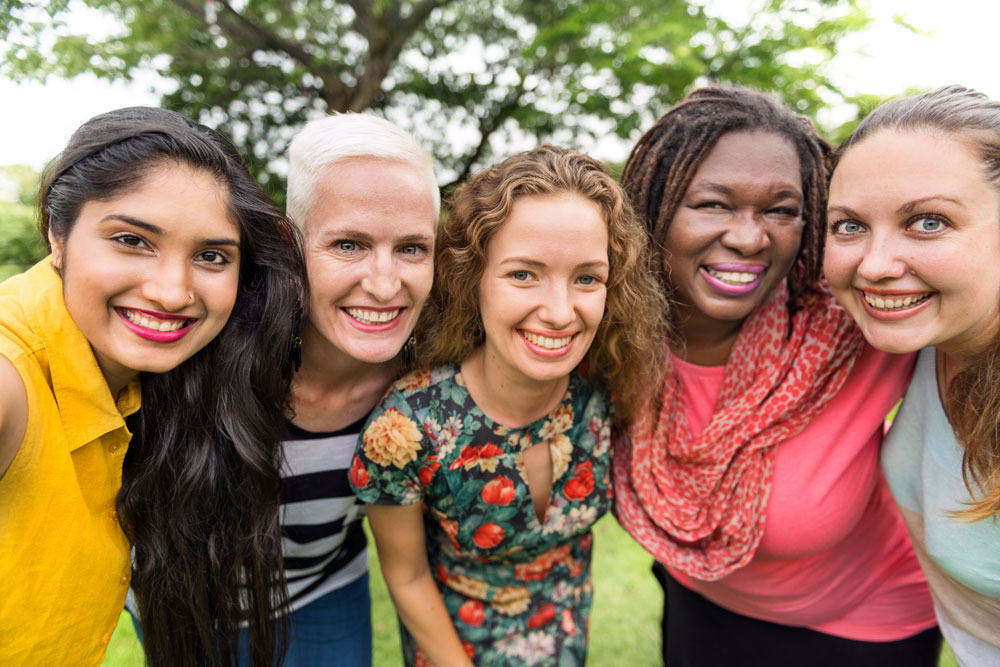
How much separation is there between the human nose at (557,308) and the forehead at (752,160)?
646 millimetres

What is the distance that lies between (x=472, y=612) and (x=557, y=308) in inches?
41.4

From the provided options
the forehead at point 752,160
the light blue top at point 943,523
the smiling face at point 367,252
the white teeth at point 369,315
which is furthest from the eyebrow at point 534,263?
the light blue top at point 943,523

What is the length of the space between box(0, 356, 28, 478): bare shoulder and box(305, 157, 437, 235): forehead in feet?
2.83

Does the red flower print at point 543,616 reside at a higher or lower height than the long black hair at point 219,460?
lower

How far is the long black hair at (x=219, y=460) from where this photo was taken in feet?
6.15

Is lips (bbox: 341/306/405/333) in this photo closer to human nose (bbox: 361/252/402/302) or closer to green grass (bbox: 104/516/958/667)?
human nose (bbox: 361/252/402/302)

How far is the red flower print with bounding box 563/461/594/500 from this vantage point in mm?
2203

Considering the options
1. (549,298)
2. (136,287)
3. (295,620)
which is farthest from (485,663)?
(136,287)

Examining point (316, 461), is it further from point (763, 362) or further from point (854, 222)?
point (854, 222)

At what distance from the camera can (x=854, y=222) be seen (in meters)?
1.80

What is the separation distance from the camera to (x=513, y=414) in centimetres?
214

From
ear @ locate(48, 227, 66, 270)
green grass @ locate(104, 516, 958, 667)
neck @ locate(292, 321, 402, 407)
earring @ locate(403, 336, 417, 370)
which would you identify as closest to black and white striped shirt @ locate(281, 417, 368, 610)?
neck @ locate(292, 321, 402, 407)

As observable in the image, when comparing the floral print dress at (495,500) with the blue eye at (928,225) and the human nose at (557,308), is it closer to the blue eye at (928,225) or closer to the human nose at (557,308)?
the human nose at (557,308)

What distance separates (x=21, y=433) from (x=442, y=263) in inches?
46.4
